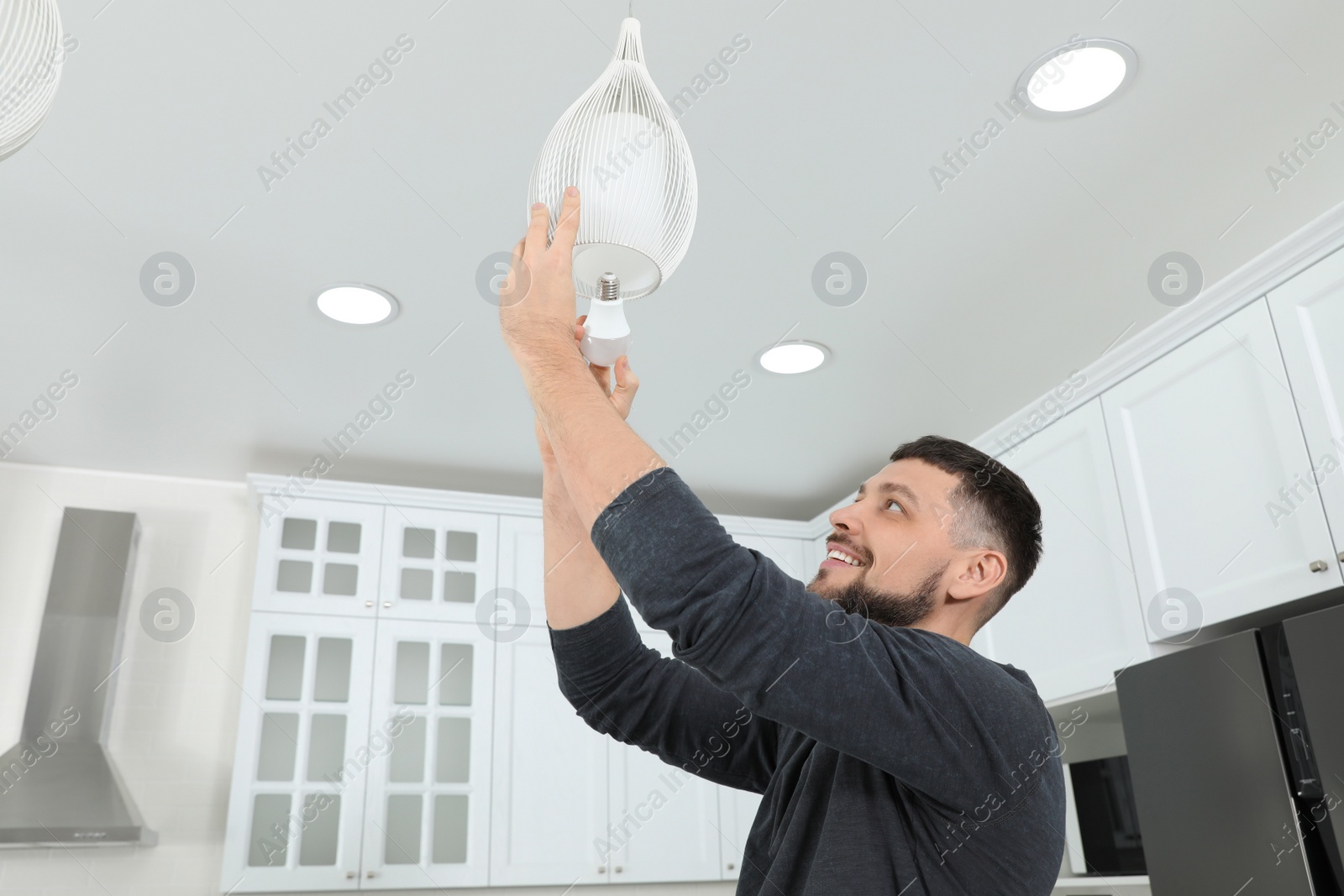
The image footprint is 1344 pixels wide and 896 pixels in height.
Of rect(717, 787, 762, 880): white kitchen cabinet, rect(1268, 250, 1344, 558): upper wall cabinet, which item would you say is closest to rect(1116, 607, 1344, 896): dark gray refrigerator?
rect(1268, 250, 1344, 558): upper wall cabinet

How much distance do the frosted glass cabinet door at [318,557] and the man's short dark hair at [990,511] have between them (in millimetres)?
2053

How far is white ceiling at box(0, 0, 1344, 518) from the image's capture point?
1.51 m

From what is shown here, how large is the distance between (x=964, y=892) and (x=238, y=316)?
188 centimetres

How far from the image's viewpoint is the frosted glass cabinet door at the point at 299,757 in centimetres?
261

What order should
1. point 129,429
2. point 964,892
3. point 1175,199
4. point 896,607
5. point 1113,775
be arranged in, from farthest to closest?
point 129,429 → point 1113,775 → point 1175,199 → point 896,607 → point 964,892

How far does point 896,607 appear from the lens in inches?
43.9

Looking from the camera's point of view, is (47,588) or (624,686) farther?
(47,588)

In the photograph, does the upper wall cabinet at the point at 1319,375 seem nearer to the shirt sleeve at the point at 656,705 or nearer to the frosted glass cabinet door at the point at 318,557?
the shirt sleeve at the point at 656,705

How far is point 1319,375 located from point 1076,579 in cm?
72

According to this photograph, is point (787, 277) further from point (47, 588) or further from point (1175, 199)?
point (47, 588)

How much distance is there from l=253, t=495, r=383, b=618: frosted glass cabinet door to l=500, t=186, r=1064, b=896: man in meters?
1.89

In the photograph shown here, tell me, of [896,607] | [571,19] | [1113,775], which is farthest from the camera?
[1113,775]

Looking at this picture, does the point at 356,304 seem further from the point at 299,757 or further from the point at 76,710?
the point at 76,710

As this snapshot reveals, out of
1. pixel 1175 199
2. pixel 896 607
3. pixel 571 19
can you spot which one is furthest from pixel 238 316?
pixel 1175 199
